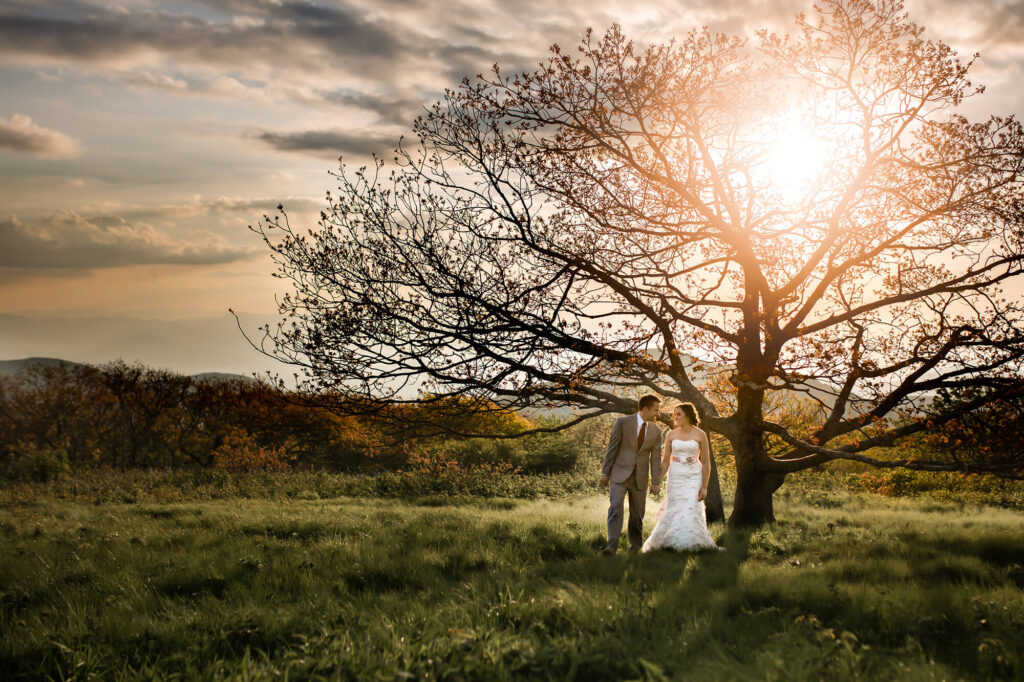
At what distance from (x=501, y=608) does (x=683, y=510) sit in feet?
16.1

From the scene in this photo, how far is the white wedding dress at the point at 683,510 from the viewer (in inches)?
389

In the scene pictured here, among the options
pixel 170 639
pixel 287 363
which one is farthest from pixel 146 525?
pixel 170 639

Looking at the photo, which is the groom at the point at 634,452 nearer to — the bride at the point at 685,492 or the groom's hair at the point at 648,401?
the groom's hair at the point at 648,401

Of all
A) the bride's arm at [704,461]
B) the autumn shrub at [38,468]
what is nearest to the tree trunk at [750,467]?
the bride's arm at [704,461]

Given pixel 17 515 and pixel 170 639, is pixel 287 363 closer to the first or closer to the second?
pixel 170 639

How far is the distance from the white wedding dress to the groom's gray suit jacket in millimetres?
362

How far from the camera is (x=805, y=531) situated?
1251 cm

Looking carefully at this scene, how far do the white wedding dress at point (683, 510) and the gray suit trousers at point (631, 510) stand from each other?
0.78ft

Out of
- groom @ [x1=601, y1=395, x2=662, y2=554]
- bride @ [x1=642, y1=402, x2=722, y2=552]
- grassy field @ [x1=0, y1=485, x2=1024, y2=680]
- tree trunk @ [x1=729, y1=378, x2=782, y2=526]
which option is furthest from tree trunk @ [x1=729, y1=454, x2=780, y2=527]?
groom @ [x1=601, y1=395, x2=662, y2=554]

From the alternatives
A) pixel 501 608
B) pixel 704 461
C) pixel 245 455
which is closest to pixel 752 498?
pixel 704 461

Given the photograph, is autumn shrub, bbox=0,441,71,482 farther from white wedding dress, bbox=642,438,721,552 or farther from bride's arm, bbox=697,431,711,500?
bride's arm, bbox=697,431,711,500

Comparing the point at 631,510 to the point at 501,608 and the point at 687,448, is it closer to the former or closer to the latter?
the point at 687,448

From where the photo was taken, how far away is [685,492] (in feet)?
33.0

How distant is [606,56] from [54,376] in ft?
123
